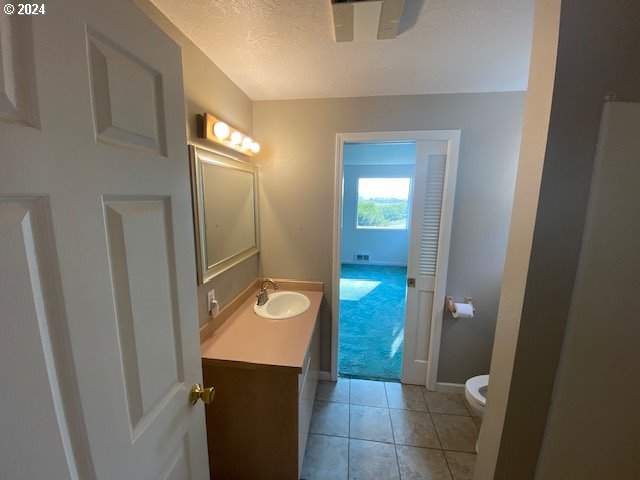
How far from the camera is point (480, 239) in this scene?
76.5 inches

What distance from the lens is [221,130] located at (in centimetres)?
142

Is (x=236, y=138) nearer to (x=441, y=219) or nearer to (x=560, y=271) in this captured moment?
(x=441, y=219)

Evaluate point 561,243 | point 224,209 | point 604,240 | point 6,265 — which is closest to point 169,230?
point 6,265

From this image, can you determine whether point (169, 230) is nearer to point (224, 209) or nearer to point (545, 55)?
point (224, 209)

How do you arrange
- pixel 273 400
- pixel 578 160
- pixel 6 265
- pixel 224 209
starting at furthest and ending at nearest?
1. pixel 224 209
2. pixel 273 400
3. pixel 578 160
4. pixel 6 265

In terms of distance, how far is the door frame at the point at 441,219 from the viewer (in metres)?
1.87

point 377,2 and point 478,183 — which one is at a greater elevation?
point 377,2

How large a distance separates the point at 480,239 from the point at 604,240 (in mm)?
1309

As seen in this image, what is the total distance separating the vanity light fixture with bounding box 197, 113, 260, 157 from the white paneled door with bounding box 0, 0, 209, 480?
55 cm

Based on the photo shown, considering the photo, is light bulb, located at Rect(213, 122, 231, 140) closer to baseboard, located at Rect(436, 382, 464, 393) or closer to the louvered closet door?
the louvered closet door

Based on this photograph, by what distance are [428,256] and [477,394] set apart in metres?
0.95

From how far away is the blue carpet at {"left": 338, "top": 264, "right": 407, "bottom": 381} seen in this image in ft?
8.13

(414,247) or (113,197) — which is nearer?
(113,197)

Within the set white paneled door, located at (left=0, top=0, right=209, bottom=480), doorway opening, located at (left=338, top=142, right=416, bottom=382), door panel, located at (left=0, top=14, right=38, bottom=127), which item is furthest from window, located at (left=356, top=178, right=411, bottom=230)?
door panel, located at (left=0, top=14, right=38, bottom=127)
